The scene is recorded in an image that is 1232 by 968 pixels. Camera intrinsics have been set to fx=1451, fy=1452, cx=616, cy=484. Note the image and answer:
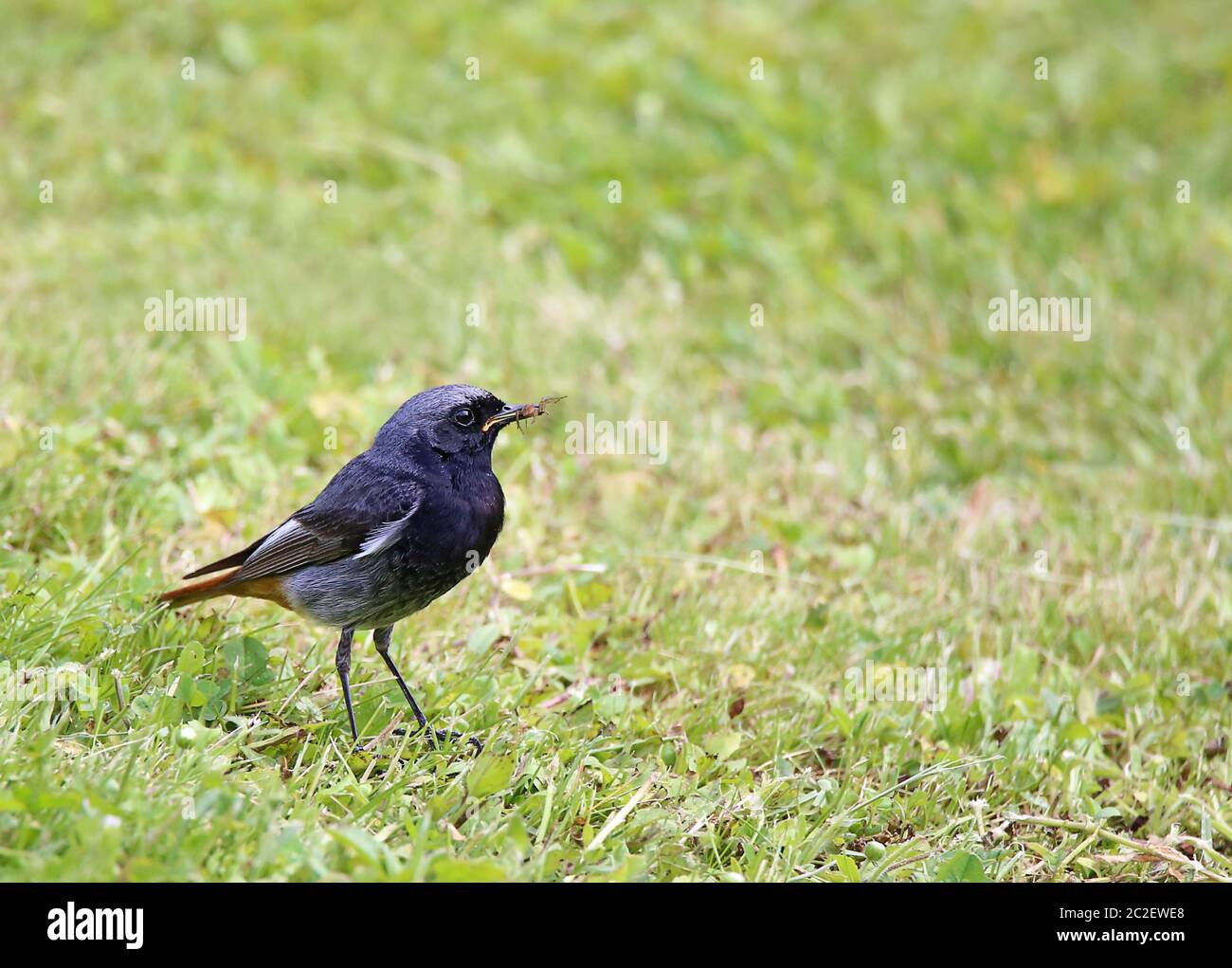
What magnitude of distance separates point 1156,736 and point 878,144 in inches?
209

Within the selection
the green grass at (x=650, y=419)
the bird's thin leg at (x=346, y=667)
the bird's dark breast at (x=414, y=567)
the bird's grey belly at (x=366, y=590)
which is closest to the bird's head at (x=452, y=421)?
the bird's dark breast at (x=414, y=567)

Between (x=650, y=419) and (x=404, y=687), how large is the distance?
2.98 meters

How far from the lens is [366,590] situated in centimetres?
417

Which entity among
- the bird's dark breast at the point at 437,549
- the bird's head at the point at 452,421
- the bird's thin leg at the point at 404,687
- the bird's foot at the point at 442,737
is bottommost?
the bird's foot at the point at 442,737

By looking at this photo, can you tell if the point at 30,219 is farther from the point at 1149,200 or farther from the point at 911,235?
the point at 1149,200

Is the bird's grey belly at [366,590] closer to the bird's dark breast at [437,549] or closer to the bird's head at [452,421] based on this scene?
the bird's dark breast at [437,549]

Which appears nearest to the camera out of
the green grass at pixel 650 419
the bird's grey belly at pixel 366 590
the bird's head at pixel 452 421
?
the green grass at pixel 650 419

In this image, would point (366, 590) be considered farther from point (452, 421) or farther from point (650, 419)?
point (650, 419)

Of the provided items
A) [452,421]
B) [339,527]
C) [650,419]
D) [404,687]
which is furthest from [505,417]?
[650,419]

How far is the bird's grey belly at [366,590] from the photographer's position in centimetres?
414

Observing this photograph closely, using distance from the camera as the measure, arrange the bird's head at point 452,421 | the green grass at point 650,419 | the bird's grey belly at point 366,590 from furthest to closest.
Result: the bird's head at point 452,421
the bird's grey belly at point 366,590
the green grass at point 650,419

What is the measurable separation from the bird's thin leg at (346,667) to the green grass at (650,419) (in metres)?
0.07

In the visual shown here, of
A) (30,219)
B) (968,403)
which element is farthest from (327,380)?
(968,403)
